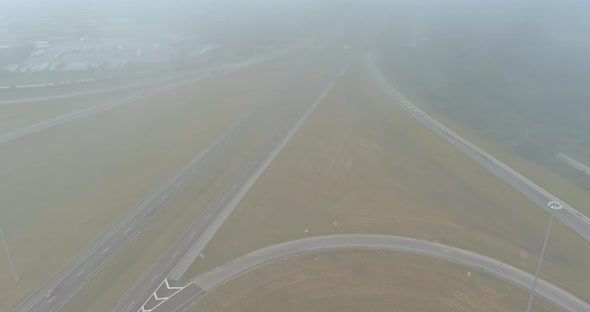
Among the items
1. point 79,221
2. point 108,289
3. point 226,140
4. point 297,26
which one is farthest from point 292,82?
point 297,26

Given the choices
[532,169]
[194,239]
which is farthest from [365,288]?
[532,169]

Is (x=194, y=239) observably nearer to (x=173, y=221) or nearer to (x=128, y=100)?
(x=173, y=221)

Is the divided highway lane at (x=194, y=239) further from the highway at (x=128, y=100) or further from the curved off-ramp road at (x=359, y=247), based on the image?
the highway at (x=128, y=100)

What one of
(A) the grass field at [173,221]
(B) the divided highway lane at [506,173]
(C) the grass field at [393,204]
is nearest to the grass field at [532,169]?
(B) the divided highway lane at [506,173]

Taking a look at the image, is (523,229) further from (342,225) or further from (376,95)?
(376,95)

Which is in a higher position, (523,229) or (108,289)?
(108,289)

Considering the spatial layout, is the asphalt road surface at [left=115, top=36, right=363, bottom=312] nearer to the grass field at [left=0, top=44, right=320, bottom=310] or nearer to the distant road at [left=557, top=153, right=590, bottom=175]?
the grass field at [left=0, top=44, right=320, bottom=310]
